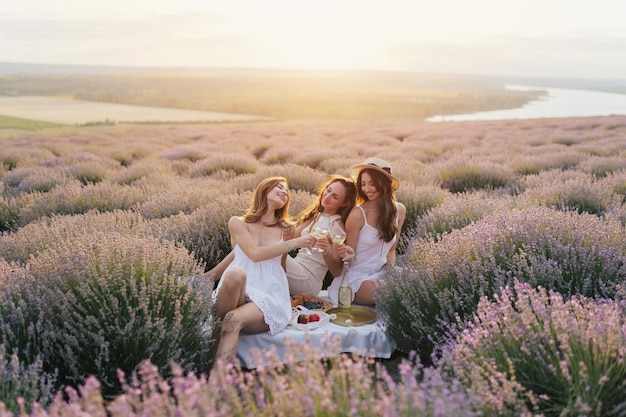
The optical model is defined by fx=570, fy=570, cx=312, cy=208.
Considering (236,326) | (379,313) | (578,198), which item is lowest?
(379,313)

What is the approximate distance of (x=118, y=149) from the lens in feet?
46.6

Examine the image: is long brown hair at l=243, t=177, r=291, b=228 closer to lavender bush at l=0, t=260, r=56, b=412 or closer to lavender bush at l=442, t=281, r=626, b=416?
lavender bush at l=0, t=260, r=56, b=412

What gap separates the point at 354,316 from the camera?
4281 mm

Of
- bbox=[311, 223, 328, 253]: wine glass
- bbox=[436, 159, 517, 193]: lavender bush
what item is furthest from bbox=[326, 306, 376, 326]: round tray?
bbox=[436, 159, 517, 193]: lavender bush

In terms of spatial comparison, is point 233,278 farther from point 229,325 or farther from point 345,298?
point 345,298

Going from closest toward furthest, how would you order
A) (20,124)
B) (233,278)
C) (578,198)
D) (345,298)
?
(233,278) < (345,298) < (578,198) < (20,124)

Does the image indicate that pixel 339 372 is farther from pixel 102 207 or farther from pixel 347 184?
pixel 102 207

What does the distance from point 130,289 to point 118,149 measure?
11.9 meters

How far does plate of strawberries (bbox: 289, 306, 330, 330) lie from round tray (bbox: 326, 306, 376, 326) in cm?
9

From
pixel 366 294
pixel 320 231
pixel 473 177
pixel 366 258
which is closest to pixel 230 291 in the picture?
pixel 320 231

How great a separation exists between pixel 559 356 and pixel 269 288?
220cm

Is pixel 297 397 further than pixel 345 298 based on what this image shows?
No

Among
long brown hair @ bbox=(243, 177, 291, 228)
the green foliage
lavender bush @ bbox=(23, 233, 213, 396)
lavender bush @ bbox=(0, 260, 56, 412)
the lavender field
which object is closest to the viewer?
the lavender field

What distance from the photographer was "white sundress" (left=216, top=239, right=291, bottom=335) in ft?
12.5
